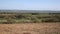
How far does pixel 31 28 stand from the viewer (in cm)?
321

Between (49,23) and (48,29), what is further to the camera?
(49,23)

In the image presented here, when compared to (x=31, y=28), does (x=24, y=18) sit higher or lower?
higher

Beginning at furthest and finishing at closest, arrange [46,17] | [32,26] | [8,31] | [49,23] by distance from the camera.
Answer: [46,17]
[49,23]
[32,26]
[8,31]

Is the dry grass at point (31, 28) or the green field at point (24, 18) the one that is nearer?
the dry grass at point (31, 28)

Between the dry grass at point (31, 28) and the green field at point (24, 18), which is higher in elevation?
the green field at point (24, 18)

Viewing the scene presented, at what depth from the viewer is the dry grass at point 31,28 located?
120 inches

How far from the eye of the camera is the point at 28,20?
3.57m

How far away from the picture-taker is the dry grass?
3.05 m

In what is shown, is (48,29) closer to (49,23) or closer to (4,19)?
(49,23)

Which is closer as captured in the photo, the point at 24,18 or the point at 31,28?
the point at 31,28

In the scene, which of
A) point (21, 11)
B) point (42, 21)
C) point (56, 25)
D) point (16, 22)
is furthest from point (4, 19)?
point (56, 25)

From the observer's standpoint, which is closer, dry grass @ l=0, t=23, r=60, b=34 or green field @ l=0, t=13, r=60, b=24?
dry grass @ l=0, t=23, r=60, b=34

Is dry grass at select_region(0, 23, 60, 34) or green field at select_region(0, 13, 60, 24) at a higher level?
green field at select_region(0, 13, 60, 24)

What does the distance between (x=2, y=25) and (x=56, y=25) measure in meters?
1.51
